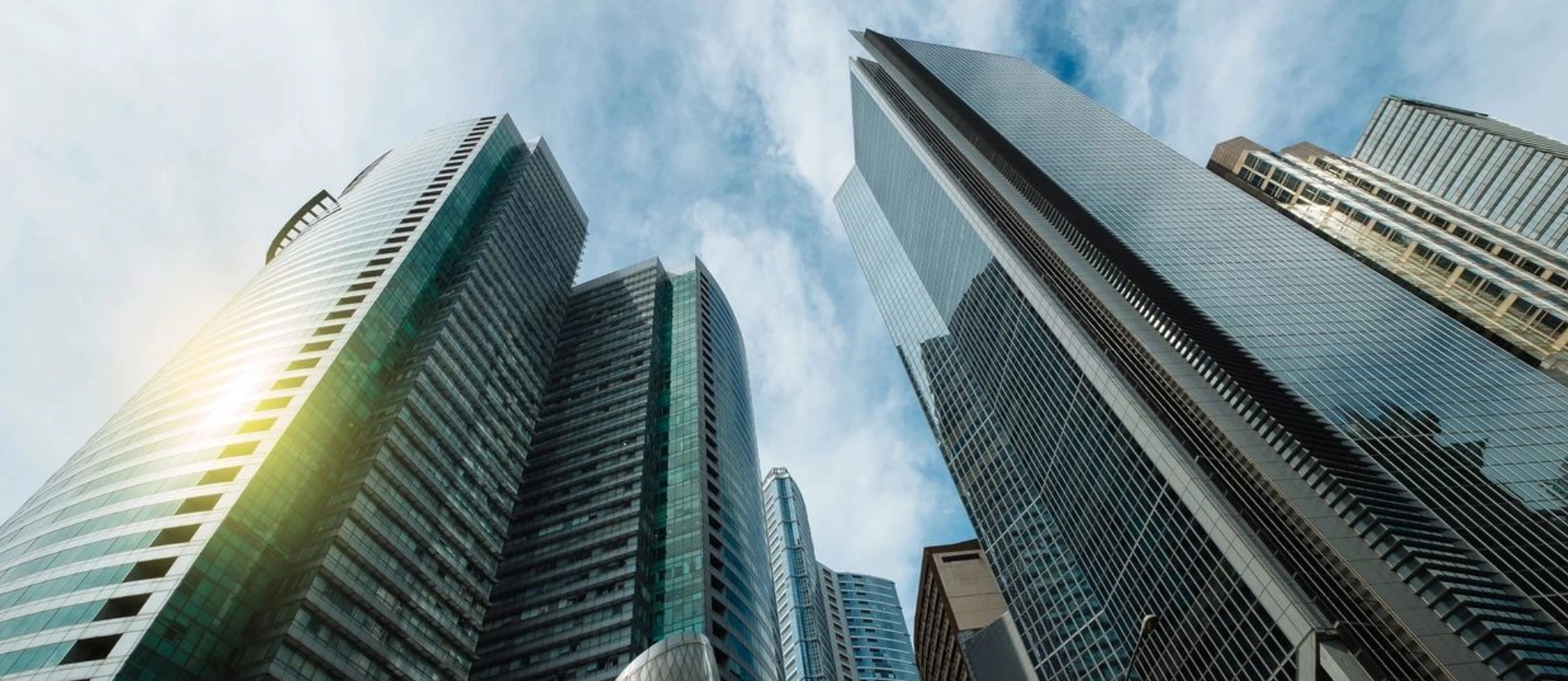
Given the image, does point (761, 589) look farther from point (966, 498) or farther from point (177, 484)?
point (177, 484)

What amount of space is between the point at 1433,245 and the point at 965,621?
248ft

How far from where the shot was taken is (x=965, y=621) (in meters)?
107

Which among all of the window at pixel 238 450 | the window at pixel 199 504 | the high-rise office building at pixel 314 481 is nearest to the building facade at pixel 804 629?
the high-rise office building at pixel 314 481

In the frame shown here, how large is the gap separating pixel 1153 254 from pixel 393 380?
79.6 meters

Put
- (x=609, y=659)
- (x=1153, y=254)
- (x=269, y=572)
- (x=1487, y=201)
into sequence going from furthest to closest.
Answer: (x=1487, y=201)
(x=1153, y=254)
(x=609, y=659)
(x=269, y=572)

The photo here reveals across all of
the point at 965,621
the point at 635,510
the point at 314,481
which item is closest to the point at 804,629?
the point at 965,621

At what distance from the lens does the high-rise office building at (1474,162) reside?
107 meters

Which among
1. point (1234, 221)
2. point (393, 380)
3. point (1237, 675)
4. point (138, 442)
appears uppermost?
point (1234, 221)

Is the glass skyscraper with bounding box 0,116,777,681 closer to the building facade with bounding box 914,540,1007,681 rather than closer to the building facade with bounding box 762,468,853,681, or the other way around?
the building facade with bounding box 914,540,1007,681

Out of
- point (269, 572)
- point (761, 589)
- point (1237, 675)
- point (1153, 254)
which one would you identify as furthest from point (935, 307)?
point (269, 572)

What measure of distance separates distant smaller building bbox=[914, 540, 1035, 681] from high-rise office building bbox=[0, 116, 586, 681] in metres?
54.5

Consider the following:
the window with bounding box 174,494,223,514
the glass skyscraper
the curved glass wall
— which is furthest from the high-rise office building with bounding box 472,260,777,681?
the window with bounding box 174,494,223,514

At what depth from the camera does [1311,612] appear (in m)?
47.1

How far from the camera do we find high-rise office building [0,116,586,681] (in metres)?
56.7
